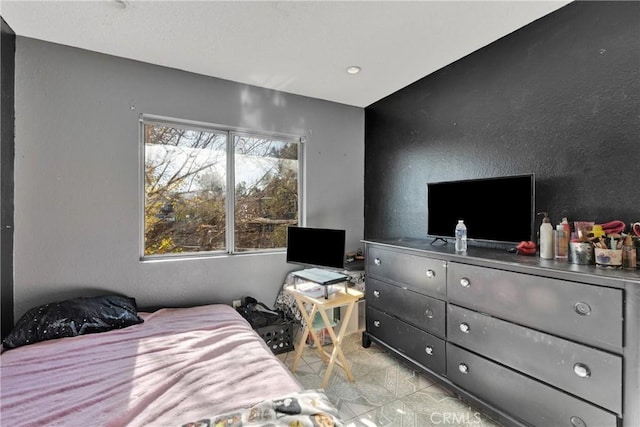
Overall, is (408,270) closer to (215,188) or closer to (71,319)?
(215,188)

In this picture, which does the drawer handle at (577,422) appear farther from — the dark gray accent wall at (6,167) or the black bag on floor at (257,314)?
the dark gray accent wall at (6,167)

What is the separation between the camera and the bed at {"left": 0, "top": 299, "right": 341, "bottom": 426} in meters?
1.10


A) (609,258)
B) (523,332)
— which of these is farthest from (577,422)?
(609,258)

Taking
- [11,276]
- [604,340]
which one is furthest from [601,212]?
[11,276]

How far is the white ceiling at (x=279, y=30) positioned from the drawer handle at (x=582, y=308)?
1785mm

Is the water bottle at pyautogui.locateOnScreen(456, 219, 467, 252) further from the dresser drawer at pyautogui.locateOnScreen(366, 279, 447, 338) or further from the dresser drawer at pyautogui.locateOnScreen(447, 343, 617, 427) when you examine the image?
the dresser drawer at pyautogui.locateOnScreen(447, 343, 617, 427)

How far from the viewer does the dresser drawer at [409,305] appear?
6.53 ft

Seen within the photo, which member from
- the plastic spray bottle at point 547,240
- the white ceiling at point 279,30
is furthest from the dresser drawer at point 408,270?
the white ceiling at point 279,30

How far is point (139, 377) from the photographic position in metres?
1.38

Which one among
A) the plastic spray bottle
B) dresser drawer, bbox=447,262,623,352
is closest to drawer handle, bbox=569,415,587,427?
dresser drawer, bbox=447,262,623,352

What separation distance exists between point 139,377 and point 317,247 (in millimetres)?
1466

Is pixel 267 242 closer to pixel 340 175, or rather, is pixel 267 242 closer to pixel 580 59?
pixel 340 175

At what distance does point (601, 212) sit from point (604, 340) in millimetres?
784

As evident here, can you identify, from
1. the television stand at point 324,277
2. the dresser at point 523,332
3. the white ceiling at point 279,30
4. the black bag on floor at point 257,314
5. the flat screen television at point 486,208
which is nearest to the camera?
the dresser at point 523,332
